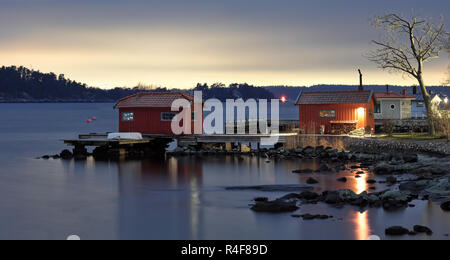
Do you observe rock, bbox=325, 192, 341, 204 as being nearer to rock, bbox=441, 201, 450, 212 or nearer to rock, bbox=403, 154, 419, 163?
rock, bbox=441, 201, 450, 212

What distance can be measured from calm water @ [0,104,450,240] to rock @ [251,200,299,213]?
0.38m

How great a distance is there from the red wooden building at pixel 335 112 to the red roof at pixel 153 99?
9192mm

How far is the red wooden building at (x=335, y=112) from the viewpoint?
4628 cm

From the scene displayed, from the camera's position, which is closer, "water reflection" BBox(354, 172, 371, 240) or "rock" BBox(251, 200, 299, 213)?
"water reflection" BBox(354, 172, 371, 240)

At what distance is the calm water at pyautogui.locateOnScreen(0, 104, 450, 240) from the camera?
20.9 metres

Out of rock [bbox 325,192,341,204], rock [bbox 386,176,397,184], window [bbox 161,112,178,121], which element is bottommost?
rock [bbox 325,192,341,204]

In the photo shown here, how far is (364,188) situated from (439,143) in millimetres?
10597

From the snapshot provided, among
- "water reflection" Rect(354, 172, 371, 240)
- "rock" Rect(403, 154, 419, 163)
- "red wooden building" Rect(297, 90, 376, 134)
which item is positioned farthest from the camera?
"red wooden building" Rect(297, 90, 376, 134)

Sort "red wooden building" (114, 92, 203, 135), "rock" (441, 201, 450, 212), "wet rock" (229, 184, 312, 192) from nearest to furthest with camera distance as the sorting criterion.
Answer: "rock" (441, 201, 450, 212), "wet rock" (229, 184, 312, 192), "red wooden building" (114, 92, 203, 135)

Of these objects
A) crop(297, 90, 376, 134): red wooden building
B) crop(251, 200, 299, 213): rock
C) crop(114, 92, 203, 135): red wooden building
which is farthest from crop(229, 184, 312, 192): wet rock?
crop(297, 90, 376, 134): red wooden building

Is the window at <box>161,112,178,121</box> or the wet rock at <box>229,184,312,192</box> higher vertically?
the window at <box>161,112,178,121</box>

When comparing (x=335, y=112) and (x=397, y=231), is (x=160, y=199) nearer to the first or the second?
(x=397, y=231)

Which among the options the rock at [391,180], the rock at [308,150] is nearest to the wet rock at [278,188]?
the rock at [391,180]

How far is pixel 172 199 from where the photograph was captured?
Result: 2789 cm
